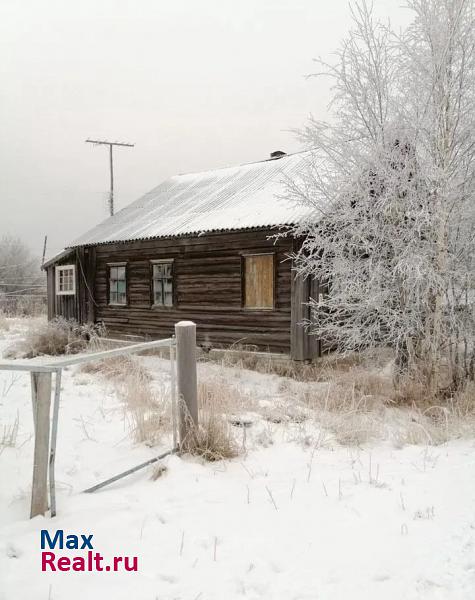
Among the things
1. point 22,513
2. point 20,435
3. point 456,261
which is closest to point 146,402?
point 20,435

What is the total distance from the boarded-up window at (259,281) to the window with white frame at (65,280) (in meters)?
7.23

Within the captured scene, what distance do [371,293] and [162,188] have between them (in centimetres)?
1256

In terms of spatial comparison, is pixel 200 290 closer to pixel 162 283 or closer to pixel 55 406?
pixel 162 283

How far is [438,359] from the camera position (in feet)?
23.8

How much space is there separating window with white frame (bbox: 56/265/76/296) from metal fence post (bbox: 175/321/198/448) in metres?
12.8

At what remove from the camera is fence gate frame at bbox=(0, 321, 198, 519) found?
9.87 ft

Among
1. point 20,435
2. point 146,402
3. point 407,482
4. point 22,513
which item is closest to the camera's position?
point 22,513

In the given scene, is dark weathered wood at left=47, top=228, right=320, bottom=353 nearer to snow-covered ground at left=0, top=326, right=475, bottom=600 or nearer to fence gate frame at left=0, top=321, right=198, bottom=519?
fence gate frame at left=0, top=321, right=198, bottom=519

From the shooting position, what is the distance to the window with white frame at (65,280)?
1614cm

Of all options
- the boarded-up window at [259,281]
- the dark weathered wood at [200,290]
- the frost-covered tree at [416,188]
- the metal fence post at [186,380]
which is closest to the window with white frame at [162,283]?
the dark weathered wood at [200,290]

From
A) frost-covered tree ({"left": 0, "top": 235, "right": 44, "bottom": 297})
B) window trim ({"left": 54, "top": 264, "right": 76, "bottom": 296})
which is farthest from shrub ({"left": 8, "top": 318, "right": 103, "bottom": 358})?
frost-covered tree ({"left": 0, "top": 235, "right": 44, "bottom": 297})

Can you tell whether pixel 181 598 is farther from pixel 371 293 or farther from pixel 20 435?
pixel 371 293

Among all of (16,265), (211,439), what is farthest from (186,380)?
(16,265)

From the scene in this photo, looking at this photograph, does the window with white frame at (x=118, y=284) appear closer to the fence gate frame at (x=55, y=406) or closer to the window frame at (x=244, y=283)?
the window frame at (x=244, y=283)
